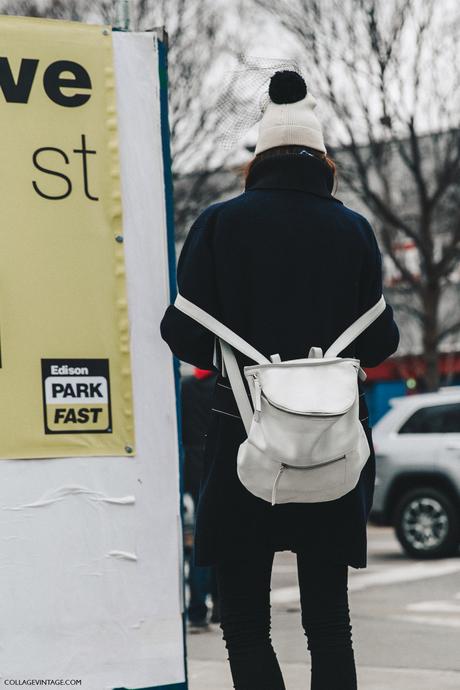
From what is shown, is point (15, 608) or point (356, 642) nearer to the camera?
point (15, 608)

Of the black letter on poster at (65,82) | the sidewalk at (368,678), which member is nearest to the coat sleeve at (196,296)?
the black letter on poster at (65,82)

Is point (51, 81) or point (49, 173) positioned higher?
point (51, 81)

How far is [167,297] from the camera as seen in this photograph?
3842 millimetres

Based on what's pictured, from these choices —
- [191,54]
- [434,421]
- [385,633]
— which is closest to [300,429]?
[385,633]

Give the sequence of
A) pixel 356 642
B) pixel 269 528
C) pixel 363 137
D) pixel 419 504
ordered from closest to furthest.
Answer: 1. pixel 269 528
2. pixel 356 642
3. pixel 419 504
4. pixel 363 137

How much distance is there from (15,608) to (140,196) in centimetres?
128

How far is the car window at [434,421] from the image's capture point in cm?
1280

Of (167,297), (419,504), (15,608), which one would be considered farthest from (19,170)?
(419,504)

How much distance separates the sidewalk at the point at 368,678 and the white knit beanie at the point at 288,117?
2.62 metres

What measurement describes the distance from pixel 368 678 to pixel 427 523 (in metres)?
7.18

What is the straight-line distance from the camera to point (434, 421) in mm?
12922

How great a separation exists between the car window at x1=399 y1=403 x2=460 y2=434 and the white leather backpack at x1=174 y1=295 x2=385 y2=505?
9.77 m

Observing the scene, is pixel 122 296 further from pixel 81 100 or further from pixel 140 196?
pixel 81 100

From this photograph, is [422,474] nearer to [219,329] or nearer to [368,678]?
[368,678]
